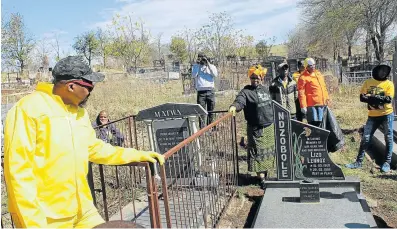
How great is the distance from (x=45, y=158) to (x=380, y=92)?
5.33m

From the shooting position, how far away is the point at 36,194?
2.12 meters

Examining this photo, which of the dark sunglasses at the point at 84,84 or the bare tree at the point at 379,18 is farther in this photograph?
the bare tree at the point at 379,18

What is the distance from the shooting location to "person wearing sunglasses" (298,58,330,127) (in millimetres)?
6805

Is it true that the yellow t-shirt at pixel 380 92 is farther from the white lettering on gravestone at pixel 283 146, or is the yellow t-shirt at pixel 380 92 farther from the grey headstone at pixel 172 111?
the grey headstone at pixel 172 111

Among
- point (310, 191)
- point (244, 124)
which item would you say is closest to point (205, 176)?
point (310, 191)

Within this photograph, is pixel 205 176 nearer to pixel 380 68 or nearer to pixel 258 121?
pixel 258 121

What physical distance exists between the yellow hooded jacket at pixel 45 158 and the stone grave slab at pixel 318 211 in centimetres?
243

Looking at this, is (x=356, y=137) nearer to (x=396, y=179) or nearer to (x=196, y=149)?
(x=396, y=179)

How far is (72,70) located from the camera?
2.37 metres

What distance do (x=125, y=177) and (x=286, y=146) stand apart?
230cm

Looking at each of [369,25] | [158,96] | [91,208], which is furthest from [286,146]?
[369,25]

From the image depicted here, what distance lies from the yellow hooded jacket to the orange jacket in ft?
16.4

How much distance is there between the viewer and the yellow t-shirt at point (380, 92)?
605 centimetres

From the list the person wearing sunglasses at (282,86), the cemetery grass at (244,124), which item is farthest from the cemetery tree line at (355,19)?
the person wearing sunglasses at (282,86)
